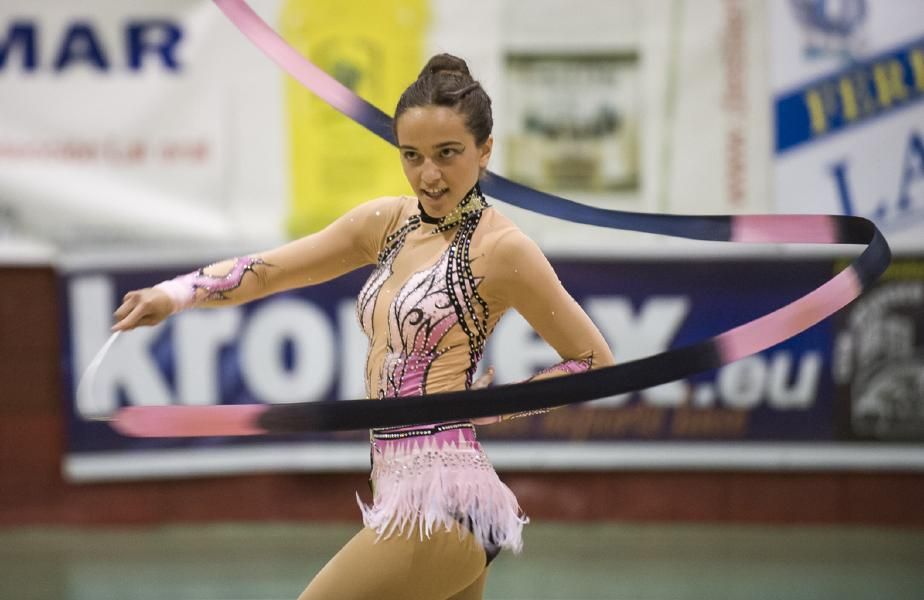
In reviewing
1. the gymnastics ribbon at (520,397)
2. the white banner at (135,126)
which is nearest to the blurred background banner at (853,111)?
the white banner at (135,126)

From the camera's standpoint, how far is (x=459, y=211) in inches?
91.7

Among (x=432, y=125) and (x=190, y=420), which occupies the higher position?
(x=432, y=125)

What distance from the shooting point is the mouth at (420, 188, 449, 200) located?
2.28 meters

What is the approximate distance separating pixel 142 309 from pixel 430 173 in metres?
0.63

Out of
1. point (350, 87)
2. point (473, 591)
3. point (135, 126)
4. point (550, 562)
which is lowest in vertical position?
point (550, 562)

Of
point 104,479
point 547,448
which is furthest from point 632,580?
point 104,479

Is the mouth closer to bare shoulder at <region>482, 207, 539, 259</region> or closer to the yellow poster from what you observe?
bare shoulder at <region>482, 207, 539, 259</region>

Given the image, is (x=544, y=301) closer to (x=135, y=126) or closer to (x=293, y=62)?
(x=293, y=62)

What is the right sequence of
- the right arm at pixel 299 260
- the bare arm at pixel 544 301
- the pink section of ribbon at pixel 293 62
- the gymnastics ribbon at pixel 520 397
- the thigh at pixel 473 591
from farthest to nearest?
the pink section of ribbon at pixel 293 62
the right arm at pixel 299 260
the thigh at pixel 473 591
the bare arm at pixel 544 301
the gymnastics ribbon at pixel 520 397

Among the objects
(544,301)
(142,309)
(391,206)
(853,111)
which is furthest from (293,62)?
(853,111)

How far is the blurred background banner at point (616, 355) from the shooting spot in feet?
17.5

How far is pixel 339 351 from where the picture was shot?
537 centimetres

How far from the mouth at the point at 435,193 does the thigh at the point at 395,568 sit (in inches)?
25.7

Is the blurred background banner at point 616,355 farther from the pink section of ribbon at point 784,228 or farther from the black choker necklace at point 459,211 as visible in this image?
the black choker necklace at point 459,211
